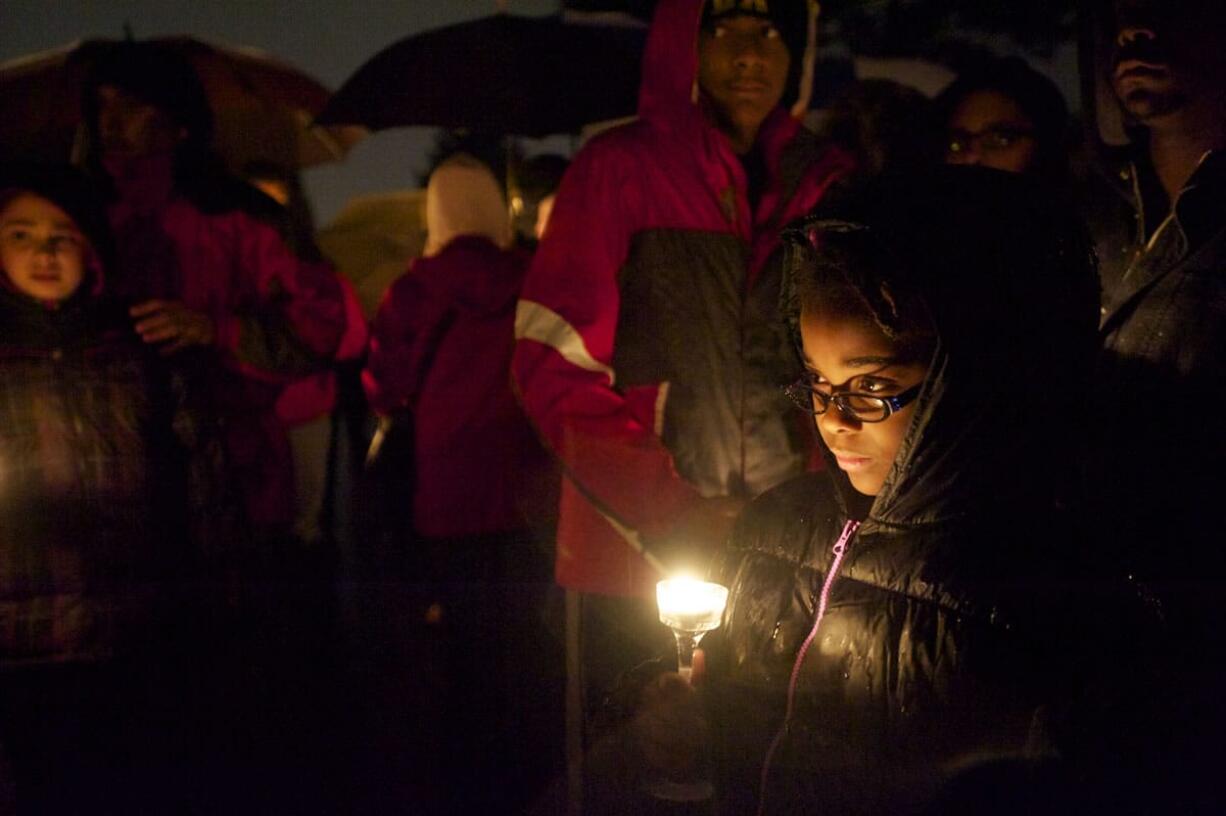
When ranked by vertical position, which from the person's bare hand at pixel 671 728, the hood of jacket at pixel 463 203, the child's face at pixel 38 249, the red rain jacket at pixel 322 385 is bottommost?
the person's bare hand at pixel 671 728

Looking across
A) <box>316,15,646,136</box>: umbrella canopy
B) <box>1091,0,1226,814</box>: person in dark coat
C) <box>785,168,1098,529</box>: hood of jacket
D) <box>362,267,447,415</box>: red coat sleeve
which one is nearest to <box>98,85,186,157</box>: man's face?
<box>316,15,646,136</box>: umbrella canopy

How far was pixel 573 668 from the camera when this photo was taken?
2.86 metres

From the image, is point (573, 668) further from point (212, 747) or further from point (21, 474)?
point (21, 474)

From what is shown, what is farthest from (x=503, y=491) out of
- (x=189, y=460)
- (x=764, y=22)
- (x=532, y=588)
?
(x=764, y=22)

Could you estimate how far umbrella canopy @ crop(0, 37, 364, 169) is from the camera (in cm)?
498

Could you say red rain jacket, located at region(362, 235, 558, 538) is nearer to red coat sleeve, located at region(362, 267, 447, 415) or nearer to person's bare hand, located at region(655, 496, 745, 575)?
red coat sleeve, located at region(362, 267, 447, 415)

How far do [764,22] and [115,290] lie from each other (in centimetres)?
230

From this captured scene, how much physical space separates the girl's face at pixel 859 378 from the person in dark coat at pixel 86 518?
2.23m

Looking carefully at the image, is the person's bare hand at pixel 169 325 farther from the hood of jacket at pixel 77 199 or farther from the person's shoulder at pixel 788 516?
the person's shoulder at pixel 788 516

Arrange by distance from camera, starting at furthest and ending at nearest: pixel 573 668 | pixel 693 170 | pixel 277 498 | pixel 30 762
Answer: pixel 277 498
pixel 30 762
pixel 573 668
pixel 693 170

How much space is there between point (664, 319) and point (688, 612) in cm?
97

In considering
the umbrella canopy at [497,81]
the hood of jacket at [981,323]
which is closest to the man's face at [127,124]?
the umbrella canopy at [497,81]

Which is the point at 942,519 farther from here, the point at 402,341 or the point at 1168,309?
the point at 402,341

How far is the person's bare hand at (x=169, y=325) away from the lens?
10.6ft
